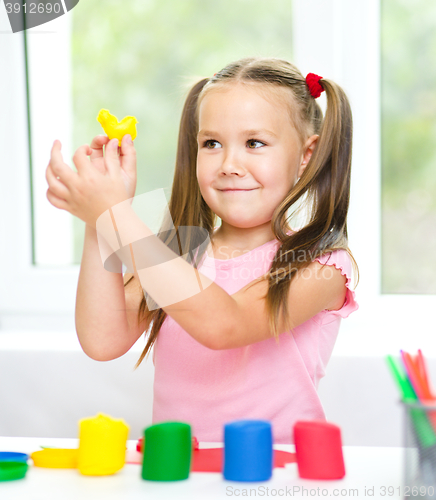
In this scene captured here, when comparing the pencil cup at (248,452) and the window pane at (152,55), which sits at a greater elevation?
the window pane at (152,55)

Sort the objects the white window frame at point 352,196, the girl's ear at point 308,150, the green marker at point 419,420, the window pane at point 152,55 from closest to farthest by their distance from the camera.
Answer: the green marker at point 419,420 → the girl's ear at point 308,150 → the white window frame at point 352,196 → the window pane at point 152,55

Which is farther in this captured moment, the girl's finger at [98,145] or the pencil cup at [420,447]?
the girl's finger at [98,145]

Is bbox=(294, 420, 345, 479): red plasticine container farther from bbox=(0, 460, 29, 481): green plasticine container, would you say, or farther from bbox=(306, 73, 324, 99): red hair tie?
bbox=(306, 73, 324, 99): red hair tie

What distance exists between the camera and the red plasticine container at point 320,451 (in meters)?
0.47

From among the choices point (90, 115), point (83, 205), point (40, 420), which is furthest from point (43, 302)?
point (83, 205)

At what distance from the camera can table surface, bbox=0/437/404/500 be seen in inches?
17.5

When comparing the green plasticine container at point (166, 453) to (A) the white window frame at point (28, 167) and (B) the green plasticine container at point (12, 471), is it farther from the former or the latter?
(A) the white window frame at point (28, 167)

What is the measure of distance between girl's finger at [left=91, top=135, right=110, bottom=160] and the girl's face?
0.54 feet

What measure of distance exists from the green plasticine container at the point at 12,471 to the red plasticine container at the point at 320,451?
0.23m

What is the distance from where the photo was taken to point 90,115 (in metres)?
1.46

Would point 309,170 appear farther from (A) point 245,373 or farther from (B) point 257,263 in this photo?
(A) point 245,373

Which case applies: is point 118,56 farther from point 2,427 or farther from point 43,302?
point 2,427

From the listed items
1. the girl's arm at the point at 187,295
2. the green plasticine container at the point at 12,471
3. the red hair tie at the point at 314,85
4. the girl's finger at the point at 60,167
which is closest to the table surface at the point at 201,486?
the green plasticine container at the point at 12,471

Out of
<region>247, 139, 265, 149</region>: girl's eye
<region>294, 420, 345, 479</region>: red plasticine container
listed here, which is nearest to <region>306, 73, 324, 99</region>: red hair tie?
<region>247, 139, 265, 149</region>: girl's eye
